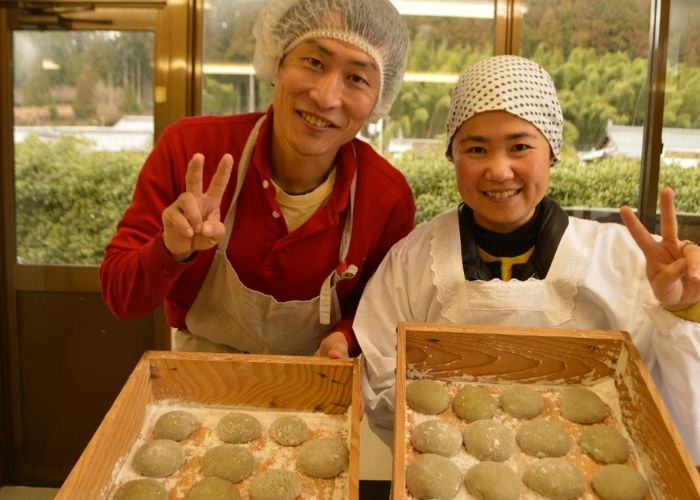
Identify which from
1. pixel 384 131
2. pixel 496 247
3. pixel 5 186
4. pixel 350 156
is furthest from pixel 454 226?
pixel 5 186

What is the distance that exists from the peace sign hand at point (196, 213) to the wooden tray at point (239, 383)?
0.20 metres

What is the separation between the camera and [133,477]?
0.90 meters

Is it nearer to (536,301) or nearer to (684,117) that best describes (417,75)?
(684,117)

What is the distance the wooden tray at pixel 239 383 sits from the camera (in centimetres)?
96

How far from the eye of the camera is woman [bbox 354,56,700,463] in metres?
1.11

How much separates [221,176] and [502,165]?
1.71 ft

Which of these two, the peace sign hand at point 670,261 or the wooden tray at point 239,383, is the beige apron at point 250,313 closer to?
the wooden tray at point 239,383

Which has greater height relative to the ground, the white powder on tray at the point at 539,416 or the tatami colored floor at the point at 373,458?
the white powder on tray at the point at 539,416

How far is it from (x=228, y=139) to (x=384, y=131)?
1.45m

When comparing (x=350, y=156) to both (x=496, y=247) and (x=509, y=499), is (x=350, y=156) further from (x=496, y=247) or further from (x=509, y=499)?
(x=509, y=499)

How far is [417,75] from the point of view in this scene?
264 cm

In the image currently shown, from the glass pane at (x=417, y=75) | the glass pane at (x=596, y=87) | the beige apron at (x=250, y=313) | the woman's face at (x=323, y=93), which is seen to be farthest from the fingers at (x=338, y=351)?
the glass pane at (x=596, y=87)

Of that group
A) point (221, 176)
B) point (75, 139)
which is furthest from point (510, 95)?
point (75, 139)

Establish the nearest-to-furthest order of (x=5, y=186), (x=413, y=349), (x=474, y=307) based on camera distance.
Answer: (x=413, y=349), (x=474, y=307), (x=5, y=186)
